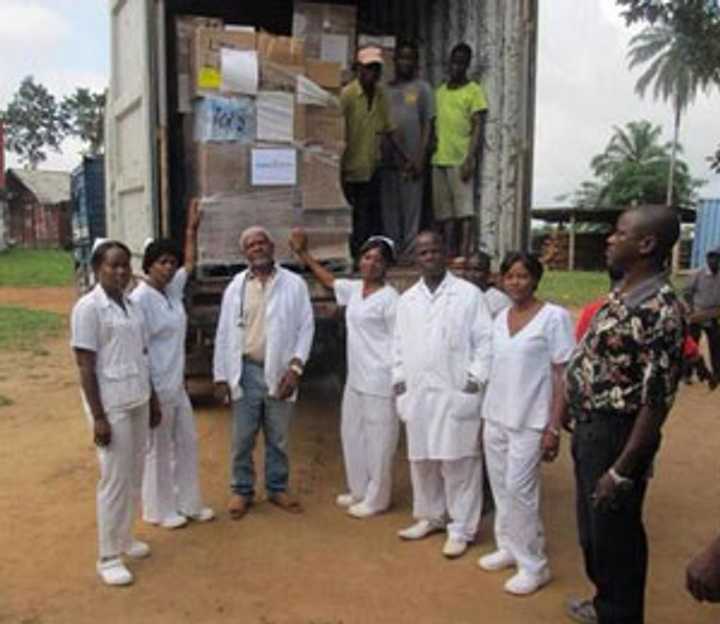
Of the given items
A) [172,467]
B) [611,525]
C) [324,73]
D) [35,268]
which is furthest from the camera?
[35,268]

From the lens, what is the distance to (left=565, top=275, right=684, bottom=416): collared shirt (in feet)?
9.34

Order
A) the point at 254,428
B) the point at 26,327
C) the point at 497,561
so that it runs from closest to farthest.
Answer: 1. the point at 497,561
2. the point at 254,428
3. the point at 26,327

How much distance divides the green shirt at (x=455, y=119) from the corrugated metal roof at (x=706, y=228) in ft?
67.9

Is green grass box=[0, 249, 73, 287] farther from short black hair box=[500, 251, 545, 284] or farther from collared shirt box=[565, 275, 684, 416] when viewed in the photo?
collared shirt box=[565, 275, 684, 416]

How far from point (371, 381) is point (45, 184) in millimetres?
37845

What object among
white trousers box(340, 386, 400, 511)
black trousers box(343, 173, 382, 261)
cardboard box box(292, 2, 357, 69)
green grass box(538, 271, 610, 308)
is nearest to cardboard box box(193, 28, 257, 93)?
cardboard box box(292, 2, 357, 69)

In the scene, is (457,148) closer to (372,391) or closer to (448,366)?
(372,391)

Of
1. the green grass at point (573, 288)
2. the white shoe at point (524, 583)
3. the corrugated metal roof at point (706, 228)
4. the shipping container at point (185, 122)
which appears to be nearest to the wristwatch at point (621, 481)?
the white shoe at point (524, 583)

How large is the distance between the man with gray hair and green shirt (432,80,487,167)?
1.53 m

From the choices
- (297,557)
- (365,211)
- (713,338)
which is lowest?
(297,557)

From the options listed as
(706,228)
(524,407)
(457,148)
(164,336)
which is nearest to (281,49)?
(457,148)

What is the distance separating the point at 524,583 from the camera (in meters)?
3.85

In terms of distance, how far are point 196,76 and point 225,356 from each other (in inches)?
61.4

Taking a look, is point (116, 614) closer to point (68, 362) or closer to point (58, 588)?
point (58, 588)
